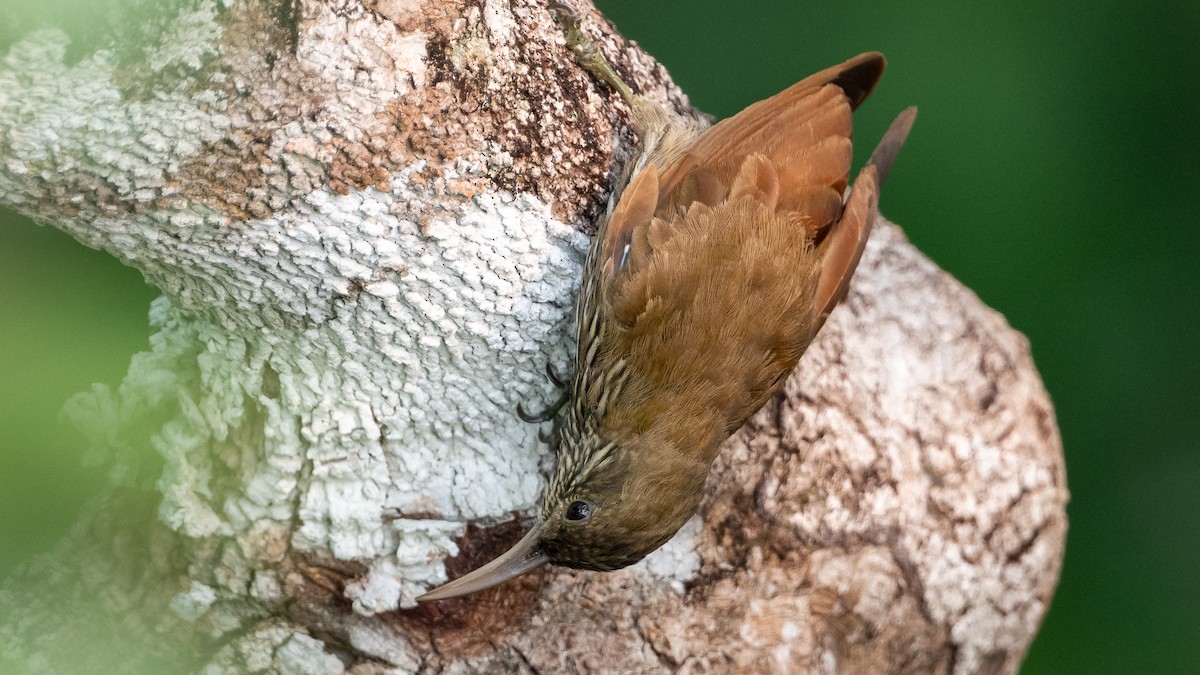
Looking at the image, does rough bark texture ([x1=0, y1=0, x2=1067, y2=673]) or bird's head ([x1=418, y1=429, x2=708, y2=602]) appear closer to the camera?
rough bark texture ([x1=0, y1=0, x2=1067, y2=673])

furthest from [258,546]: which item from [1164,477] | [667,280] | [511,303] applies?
[1164,477]

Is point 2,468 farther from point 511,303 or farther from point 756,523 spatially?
point 756,523

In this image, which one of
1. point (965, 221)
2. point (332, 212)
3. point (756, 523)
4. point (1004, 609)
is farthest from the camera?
point (965, 221)

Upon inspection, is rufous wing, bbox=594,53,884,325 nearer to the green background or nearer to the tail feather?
the tail feather

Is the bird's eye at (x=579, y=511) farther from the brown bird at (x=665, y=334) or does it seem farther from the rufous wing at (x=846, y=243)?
the rufous wing at (x=846, y=243)

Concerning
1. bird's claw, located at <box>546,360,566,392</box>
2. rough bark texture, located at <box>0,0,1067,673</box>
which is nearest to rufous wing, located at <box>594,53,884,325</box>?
rough bark texture, located at <box>0,0,1067,673</box>

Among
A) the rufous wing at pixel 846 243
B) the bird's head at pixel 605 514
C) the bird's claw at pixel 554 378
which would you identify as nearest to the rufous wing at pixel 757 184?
the rufous wing at pixel 846 243

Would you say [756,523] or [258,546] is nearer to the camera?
[258,546]
